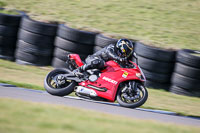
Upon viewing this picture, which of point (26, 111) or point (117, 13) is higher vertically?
point (117, 13)

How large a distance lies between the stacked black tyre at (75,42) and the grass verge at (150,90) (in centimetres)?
97

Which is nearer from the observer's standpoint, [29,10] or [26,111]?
[26,111]

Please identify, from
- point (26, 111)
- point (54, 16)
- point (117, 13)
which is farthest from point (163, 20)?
point (26, 111)

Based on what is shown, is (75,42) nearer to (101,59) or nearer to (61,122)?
(101,59)

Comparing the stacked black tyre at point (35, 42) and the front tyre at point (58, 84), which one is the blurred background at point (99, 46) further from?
the front tyre at point (58, 84)

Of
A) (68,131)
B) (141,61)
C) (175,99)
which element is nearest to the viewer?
(68,131)

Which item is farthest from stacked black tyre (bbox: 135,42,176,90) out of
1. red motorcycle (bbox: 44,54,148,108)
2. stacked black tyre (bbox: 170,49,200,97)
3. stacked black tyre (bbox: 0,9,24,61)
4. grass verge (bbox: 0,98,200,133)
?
grass verge (bbox: 0,98,200,133)

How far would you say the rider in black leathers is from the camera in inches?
273

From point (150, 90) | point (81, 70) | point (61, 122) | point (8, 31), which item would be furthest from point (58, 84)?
point (8, 31)

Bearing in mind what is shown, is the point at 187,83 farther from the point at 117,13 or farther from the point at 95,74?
the point at 117,13

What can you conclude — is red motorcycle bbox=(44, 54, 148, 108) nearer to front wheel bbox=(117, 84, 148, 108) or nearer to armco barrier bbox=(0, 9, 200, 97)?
front wheel bbox=(117, 84, 148, 108)

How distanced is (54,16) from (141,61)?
5.74 meters

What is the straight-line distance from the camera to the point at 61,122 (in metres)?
4.48

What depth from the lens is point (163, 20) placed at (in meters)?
13.8
